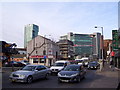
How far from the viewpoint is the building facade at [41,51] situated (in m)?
57.5

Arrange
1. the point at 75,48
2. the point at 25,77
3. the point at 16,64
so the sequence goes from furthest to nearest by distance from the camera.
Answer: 1. the point at 75,48
2. the point at 16,64
3. the point at 25,77

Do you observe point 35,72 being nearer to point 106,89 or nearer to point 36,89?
point 36,89

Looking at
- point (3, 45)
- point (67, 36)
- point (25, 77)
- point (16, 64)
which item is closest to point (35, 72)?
point (25, 77)

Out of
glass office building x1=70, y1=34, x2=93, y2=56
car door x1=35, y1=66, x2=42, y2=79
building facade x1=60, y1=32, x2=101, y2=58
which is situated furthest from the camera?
glass office building x1=70, y1=34, x2=93, y2=56

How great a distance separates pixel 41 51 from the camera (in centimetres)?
6188

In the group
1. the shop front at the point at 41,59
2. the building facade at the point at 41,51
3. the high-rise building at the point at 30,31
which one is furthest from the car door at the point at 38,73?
the high-rise building at the point at 30,31

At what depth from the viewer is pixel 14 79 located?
13320 mm

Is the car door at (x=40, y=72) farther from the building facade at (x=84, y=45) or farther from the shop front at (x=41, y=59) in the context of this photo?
the building facade at (x=84, y=45)

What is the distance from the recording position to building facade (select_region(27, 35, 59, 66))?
57487 millimetres

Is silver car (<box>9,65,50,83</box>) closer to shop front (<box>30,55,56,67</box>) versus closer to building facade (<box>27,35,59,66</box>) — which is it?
building facade (<box>27,35,59,66</box>)

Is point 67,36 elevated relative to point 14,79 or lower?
elevated

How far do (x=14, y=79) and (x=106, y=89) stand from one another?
22.2ft

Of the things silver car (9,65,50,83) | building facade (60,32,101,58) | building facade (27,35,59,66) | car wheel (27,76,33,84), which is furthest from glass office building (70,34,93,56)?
car wheel (27,76,33,84)

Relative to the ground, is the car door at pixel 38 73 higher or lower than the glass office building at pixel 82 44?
lower
